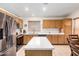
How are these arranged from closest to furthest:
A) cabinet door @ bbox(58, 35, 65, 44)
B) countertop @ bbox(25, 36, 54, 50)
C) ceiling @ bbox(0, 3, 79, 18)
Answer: countertop @ bbox(25, 36, 54, 50)
ceiling @ bbox(0, 3, 79, 18)
cabinet door @ bbox(58, 35, 65, 44)

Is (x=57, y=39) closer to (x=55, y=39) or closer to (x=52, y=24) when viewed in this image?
(x=55, y=39)

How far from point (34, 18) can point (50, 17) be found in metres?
1.11

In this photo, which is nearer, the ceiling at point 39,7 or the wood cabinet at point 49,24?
the ceiling at point 39,7

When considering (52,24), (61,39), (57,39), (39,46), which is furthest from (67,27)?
(39,46)

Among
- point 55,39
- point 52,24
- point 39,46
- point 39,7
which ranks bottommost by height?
point 55,39

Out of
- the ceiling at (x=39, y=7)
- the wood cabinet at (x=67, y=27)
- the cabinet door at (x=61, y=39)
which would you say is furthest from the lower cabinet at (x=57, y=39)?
the ceiling at (x=39, y=7)

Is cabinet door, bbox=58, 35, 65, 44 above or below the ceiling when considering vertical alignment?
below

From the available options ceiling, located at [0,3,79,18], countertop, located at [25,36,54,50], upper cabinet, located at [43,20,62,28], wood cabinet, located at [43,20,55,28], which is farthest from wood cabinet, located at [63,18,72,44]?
countertop, located at [25,36,54,50]

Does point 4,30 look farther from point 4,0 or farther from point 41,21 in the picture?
point 41,21

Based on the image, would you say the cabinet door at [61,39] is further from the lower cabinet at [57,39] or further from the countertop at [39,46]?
the countertop at [39,46]

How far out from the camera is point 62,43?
7.84m

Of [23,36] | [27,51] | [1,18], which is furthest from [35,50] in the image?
[23,36]

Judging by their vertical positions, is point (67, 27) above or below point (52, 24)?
below

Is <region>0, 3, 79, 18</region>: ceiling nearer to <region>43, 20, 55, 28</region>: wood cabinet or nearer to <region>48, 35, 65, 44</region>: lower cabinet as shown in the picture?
<region>48, 35, 65, 44</region>: lower cabinet
